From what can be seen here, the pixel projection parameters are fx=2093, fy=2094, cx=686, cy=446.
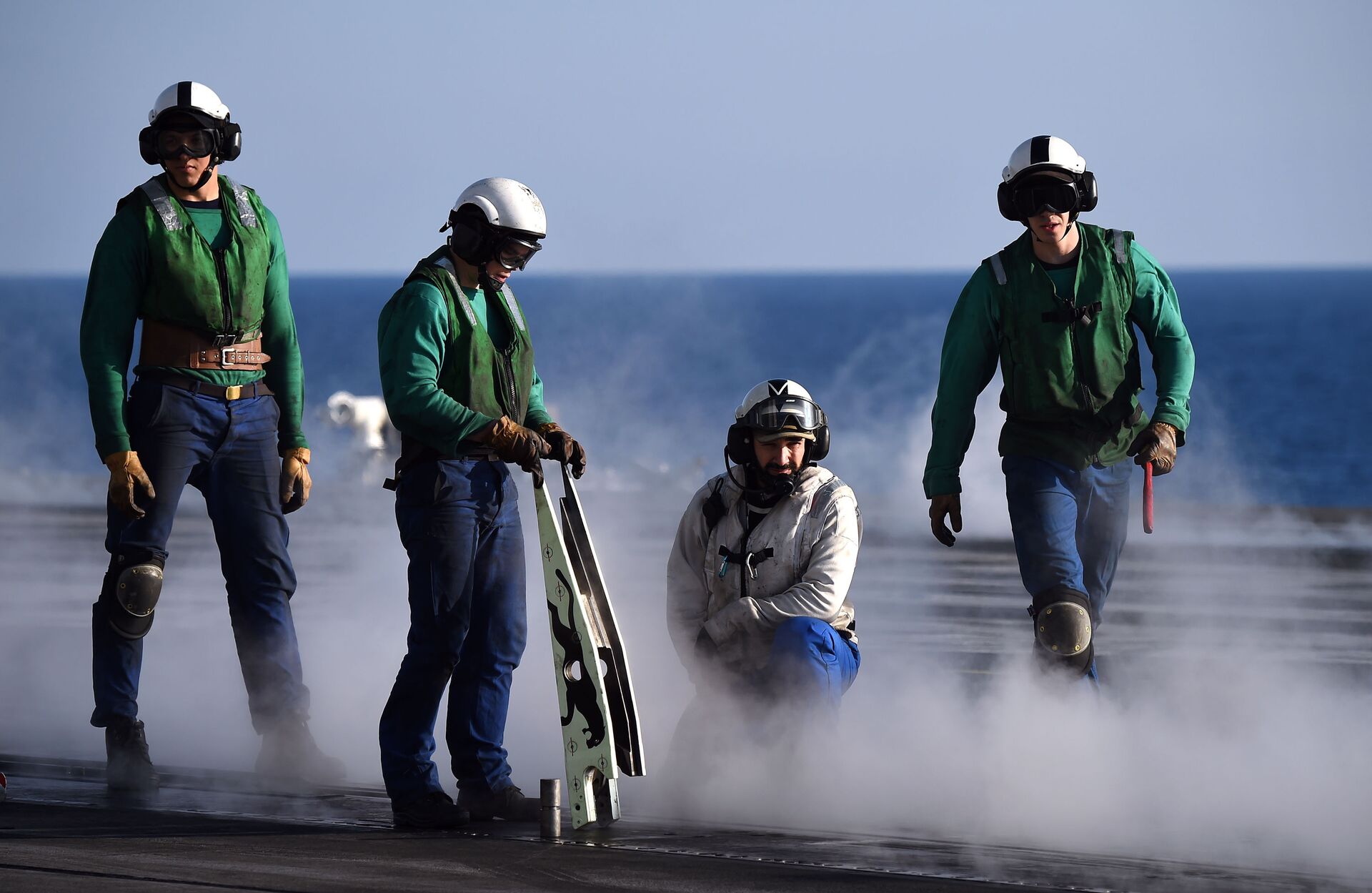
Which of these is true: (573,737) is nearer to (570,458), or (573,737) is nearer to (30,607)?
A: (570,458)

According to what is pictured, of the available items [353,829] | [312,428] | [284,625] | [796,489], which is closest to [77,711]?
[284,625]

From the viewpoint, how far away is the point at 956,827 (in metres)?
6.20

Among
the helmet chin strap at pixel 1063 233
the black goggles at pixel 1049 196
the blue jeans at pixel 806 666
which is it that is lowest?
the blue jeans at pixel 806 666

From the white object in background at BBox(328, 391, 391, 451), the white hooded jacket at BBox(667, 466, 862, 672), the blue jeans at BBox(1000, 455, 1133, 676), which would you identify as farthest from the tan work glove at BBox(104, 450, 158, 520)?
the white object in background at BBox(328, 391, 391, 451)

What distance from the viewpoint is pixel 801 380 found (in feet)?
213

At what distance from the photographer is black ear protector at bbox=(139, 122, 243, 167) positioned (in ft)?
22.5

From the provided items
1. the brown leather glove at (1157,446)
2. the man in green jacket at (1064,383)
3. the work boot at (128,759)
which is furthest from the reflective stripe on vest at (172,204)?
the brown leather glove at (1157,446)

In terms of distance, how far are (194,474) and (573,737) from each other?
5.92 feet

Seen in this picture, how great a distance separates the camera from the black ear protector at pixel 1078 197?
22.1 feet

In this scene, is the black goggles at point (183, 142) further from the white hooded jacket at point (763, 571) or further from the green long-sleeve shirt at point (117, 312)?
the white hooded jacket at point (763, 571)

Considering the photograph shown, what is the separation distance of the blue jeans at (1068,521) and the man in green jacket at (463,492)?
4.78 feet

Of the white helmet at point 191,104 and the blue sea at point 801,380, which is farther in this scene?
the blue sea at point 801,380

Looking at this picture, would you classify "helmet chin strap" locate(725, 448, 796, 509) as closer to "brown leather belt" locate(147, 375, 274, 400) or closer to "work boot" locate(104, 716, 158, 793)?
"brown leather belt" locate(147, 375, 274, 400)

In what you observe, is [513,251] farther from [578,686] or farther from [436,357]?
[578,686]
